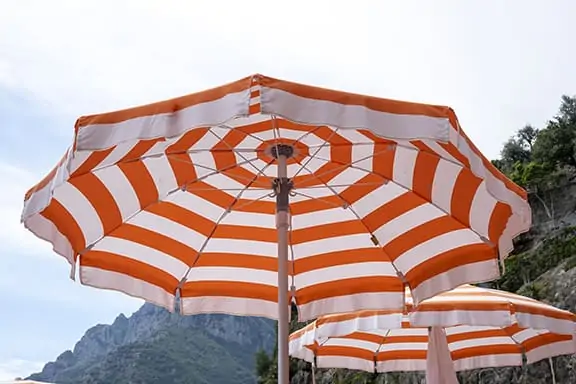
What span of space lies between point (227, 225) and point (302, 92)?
6.10ft

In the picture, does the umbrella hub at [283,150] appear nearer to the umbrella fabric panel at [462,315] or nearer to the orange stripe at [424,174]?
the orange stripe at [424,174]

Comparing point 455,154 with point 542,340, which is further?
point 542,340

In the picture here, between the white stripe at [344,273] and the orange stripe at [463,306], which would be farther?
the orange stripe at [463,306]

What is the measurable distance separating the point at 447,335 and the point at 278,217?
3746mm

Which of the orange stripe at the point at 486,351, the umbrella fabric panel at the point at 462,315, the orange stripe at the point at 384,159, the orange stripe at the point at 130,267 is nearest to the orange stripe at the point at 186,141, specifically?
the orange stripe at the point at 130,267

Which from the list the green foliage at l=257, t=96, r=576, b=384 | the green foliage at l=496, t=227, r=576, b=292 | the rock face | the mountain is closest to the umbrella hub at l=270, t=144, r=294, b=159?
the rock face

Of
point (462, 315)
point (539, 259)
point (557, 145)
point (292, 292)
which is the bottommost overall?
point (462, 315)

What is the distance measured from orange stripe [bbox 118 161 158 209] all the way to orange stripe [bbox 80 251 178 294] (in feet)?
1.20

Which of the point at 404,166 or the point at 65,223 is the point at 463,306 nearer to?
the point at 404,166

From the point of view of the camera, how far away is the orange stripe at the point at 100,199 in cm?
333

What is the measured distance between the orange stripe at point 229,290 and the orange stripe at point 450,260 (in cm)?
92

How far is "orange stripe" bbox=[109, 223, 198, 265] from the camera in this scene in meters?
3.75

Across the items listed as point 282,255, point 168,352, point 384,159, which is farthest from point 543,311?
point 168,352

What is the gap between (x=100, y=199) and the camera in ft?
11.4
